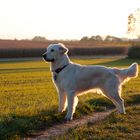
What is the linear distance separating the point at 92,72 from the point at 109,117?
134 cm

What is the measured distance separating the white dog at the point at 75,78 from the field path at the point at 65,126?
38 centimetres

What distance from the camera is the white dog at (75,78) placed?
12.0 meters

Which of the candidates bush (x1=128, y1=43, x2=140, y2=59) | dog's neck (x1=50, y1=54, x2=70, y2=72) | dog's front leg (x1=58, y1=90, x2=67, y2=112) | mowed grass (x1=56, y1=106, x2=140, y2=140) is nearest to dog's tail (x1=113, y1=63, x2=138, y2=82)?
mowed grass (x1=56, y1=106, x2=140, y2=140)

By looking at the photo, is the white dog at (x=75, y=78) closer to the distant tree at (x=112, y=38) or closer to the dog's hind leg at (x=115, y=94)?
the dog's hind leg at (x=115, y=94)

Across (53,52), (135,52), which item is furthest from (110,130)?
(135,52)

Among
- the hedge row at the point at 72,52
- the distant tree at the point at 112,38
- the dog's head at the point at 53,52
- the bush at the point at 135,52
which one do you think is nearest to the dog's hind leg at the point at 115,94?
the dog's head at the point at 53,52

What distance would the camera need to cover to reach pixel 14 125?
1027 cm

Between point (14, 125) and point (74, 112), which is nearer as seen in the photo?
point (14, 125)

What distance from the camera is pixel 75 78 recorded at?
12117 millimetres

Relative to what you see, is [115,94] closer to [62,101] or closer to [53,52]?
[62,101]

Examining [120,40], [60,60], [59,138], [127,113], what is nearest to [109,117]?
[127,113]

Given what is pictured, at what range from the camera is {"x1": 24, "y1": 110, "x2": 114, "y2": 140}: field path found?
990cm

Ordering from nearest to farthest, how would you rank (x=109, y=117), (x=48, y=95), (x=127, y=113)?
(x=109, y=117)
(x=127, y=113)
(x=48, y=95)

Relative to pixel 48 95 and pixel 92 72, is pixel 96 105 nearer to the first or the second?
pixel 92 72
